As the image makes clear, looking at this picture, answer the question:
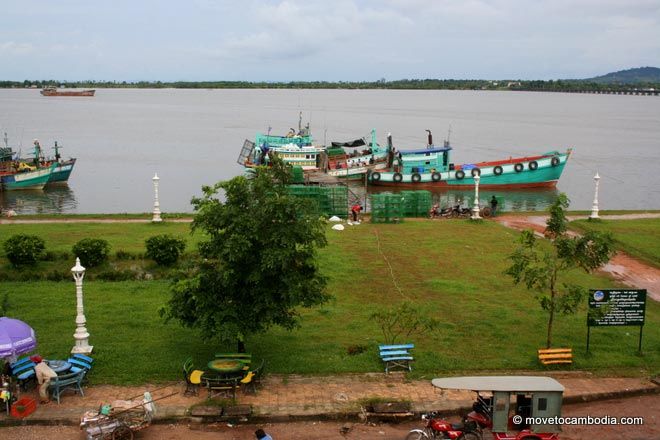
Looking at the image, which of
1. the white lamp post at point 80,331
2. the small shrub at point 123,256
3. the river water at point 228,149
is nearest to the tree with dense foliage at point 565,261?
the white lamp post at point 80,331

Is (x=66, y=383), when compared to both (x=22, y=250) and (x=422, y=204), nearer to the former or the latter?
(x=22, y=250)

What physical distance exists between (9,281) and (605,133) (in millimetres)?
112635

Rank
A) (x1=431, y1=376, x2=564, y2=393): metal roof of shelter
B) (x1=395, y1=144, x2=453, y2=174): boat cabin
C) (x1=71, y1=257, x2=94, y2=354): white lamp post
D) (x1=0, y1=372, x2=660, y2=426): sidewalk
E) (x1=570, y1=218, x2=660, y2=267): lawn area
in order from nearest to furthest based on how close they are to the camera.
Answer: (x1=431, y1=376, x2=564, y2=393): metal roof of shelter → (x1=0, y1=372, x2=660, y2=426): sidewalk → (x1=71, y1=257, x2=94, y2=354): white lamp post → (x1=570, y1=218, x2=660, y2=267): lawn area → (x1=395, y1=144, x2=453, y2=174): boat cabin

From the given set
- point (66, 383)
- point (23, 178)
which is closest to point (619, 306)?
point (66, 383)

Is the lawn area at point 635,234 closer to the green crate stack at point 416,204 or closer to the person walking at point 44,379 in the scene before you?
the green crate stack at point 416,204

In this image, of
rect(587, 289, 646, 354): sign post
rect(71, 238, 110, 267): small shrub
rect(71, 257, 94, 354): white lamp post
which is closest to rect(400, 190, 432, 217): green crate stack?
rect(71, 238, 110, 267): small shrub

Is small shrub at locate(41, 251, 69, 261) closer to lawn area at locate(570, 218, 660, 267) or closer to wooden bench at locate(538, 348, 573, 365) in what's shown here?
wooden bench at locate(538, 348, 573, 365)

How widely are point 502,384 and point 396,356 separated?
3788mm

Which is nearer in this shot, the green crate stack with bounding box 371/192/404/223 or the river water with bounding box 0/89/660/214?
the green crate stack with bounding box 371/192/404/223

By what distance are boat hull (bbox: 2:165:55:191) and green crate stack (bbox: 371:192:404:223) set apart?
32.8m

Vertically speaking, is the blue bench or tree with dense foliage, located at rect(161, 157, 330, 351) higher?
tree with dense foliage, located at rect(161, 157, 330, 351)

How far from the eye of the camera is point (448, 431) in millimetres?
11305

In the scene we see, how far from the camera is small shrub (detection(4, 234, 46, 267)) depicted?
20.8 m

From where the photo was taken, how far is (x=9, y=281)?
20.4 m
